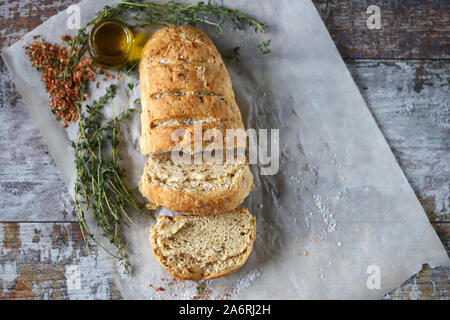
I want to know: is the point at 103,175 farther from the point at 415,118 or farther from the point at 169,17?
the point at 415,118

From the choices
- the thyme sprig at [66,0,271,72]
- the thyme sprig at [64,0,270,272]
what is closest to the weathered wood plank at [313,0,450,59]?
the thyme sprig at [66,0,271,72]

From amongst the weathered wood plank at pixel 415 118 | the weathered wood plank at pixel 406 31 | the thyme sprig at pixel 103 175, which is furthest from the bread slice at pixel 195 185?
the weathered wood plank at pixel 406 31

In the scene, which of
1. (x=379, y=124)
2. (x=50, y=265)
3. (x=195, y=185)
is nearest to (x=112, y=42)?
(x=195, y=185)

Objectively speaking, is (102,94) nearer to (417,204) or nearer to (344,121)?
(344,121)

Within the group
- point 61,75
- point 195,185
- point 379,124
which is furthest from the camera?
point 379,124

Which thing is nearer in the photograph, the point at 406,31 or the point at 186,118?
the point at 186,118

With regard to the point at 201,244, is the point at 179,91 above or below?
above
